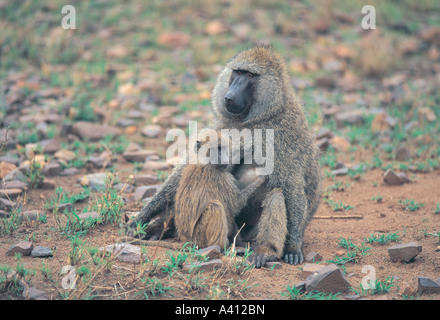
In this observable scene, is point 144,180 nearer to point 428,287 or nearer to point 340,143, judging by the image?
point 340,143

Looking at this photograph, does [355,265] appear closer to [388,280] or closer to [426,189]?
[388,280]

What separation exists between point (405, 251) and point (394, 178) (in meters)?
1.55

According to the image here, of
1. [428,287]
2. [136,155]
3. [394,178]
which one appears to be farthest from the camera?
[136,155]

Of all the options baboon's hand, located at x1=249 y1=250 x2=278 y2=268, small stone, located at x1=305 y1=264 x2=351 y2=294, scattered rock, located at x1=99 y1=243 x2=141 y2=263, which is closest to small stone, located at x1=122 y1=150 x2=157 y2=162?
scattered rock, located at x1=99 y1=243 x2=141 y2=263

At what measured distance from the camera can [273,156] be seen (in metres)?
3.71

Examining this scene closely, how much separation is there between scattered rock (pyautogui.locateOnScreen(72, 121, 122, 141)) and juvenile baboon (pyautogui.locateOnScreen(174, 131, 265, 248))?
2364mm

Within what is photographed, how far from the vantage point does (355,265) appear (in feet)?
11.3

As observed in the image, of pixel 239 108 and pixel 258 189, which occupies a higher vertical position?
pixel 239 108

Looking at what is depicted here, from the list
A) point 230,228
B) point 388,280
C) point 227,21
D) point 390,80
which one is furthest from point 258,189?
point 227,21

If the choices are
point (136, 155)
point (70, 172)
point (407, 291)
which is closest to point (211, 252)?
point (407, 291)

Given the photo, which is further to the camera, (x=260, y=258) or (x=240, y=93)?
(x=240, y=93)

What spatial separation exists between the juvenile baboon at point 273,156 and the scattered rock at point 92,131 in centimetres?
208

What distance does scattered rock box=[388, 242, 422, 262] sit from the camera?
339 cm
